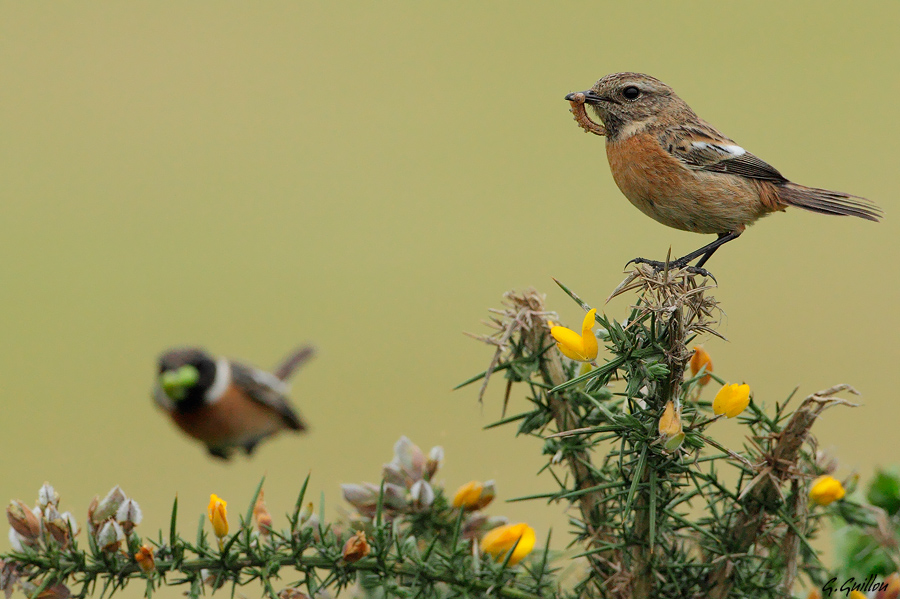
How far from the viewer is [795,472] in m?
1.77

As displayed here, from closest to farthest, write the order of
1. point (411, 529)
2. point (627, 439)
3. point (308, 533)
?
point (627, 439)
point (308, 533)
point (411, 529)

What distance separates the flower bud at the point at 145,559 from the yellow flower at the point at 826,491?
1547 mm

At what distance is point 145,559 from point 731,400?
52.3 inches

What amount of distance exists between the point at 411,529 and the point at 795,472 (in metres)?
1.01

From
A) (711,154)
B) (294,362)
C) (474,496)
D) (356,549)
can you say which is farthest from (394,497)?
(294,362)

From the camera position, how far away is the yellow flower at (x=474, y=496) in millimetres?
2111

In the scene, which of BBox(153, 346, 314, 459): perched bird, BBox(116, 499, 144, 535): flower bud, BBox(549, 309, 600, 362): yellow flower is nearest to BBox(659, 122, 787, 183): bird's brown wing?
BBox(549, 309, 600, 362): yellow flower

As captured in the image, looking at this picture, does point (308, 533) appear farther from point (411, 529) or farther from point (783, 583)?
point (783, 583)

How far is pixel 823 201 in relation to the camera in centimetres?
264

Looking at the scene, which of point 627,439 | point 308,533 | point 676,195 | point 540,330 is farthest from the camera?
point 676,195

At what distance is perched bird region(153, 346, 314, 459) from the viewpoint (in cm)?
576

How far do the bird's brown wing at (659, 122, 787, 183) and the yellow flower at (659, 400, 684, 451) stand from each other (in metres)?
1.19

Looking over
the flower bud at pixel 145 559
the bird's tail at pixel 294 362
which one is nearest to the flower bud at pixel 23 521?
the flower bud at pixel 145 559

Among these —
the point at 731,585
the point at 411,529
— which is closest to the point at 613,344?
the point at 731,585
